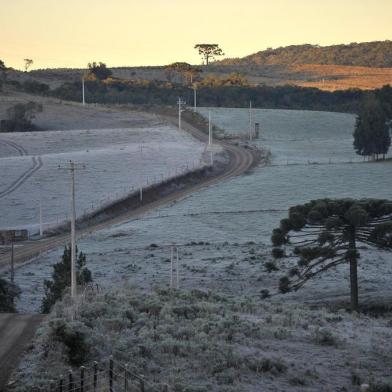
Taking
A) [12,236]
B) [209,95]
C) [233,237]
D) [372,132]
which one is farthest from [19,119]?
[233,237]

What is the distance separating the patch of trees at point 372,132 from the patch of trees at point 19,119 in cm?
5402

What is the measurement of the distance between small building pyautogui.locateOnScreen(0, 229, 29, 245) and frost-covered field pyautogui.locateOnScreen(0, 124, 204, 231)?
2673mm

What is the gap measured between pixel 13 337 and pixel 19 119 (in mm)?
117674

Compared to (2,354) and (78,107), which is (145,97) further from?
(2,354)

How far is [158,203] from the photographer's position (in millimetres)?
84250

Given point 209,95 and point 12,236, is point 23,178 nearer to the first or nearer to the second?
point 12,236

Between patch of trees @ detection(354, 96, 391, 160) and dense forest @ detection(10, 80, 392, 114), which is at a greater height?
dense forest @ detection(10, 80, 392, 114)

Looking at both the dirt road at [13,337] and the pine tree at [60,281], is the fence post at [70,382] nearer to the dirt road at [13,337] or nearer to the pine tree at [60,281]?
the dirt road at [13,337]

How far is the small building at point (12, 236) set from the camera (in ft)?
225

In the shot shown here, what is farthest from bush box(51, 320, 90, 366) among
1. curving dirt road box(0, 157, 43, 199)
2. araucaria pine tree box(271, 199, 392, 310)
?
curving dirt road box(0, 157, 43, 199)

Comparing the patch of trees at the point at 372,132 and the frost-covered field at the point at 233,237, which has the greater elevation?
the patch of trees at the point at 372,132

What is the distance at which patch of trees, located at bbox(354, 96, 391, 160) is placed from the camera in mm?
109000

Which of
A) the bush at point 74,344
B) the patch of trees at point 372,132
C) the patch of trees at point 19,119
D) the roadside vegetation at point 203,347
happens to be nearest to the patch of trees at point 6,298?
the roadside vegetation at point 203,347

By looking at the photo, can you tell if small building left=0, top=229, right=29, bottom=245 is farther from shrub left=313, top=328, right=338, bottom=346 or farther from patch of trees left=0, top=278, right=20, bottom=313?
shrub left=313, top=328, right=338, bottom=346
